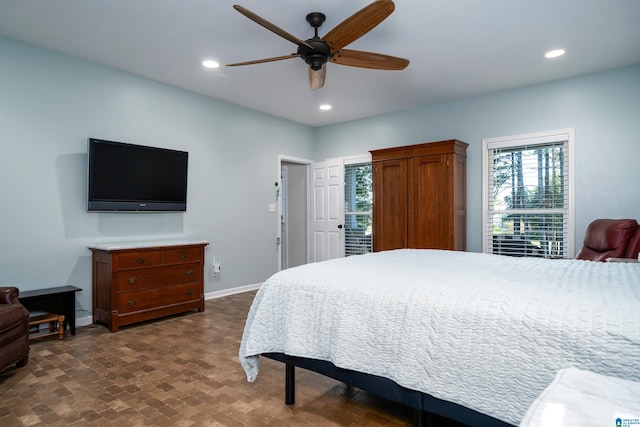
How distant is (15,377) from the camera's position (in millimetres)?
2510

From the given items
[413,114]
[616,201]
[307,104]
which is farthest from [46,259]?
[616,201]

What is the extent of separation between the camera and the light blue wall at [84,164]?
11.0ft

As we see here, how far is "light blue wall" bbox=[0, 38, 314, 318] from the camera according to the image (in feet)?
11.0

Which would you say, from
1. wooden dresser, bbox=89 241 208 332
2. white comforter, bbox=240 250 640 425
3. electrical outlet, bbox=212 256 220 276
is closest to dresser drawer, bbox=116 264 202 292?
wooden dresser, bbox=89 241 208 332

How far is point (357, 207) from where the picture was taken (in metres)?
5.99

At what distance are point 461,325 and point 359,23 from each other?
1920mm

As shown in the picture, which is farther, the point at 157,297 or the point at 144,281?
the point at 157,297

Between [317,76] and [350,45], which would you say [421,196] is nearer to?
[350,45]

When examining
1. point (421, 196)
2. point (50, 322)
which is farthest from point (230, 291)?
point (421, 196)

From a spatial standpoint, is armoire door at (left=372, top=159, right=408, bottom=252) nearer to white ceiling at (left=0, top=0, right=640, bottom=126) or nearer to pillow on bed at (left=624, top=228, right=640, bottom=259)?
white ceiling at (left=0, top=0, right=640, bottom=126)

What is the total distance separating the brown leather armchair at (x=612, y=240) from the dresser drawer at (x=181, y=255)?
13.1 ft

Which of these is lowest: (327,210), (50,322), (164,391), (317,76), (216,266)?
(164,391)

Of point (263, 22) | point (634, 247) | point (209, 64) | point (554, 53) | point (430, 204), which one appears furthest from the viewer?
point (430, 204)

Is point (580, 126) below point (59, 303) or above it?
above
